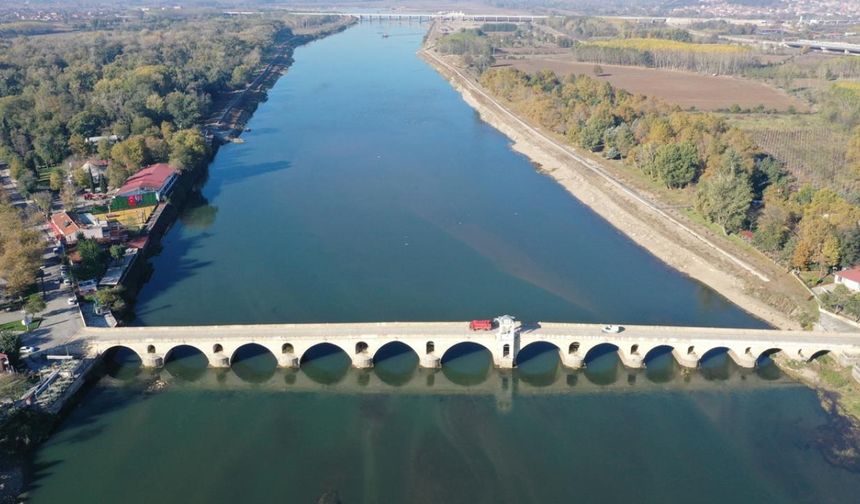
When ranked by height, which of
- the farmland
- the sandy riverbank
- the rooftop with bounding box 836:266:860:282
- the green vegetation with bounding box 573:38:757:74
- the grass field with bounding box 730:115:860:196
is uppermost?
the green vegetation with bounding box 573:38:757:74

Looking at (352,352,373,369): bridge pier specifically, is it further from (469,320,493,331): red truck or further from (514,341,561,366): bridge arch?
(514,341,561,366): bridge arch

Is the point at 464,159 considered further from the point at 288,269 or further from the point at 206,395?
the point at 206,395

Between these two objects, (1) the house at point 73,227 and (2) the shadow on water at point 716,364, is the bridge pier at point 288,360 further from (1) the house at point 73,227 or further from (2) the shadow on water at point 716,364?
(2) the shadow on water at point 716,364

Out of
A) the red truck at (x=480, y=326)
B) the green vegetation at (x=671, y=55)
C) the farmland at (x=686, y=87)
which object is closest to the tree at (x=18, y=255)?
the red truck at (x=480, y=326)

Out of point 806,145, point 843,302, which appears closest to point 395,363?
point 843,302

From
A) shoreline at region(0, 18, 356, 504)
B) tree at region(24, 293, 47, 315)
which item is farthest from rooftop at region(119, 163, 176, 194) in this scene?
tree at region(24, 293, 47, 315)

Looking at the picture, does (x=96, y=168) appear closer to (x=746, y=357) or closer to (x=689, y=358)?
(x=689, y=358)
